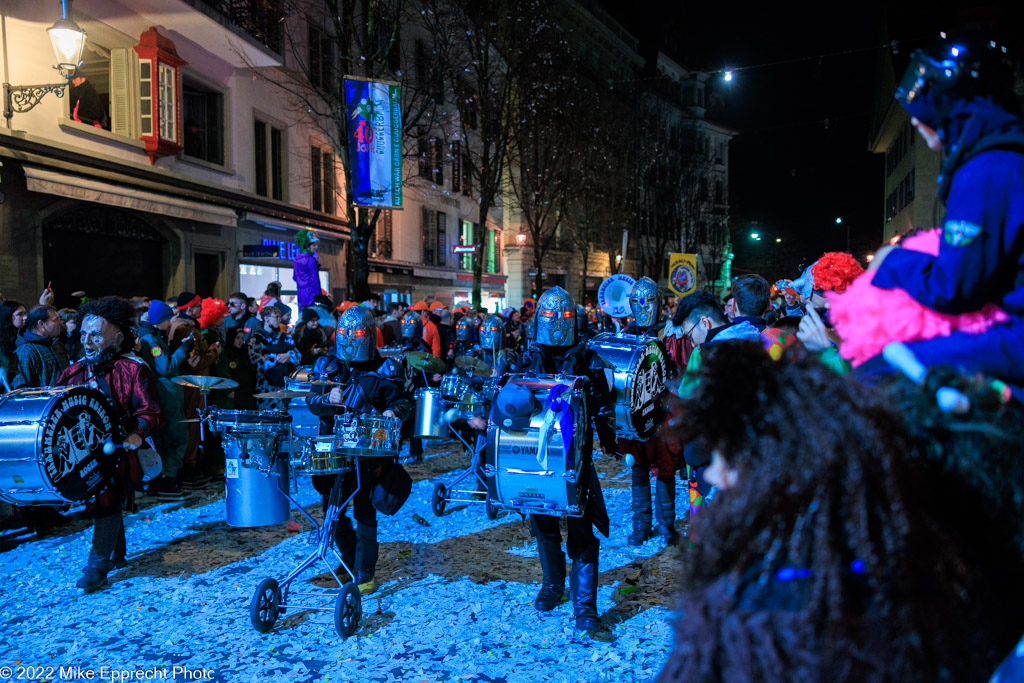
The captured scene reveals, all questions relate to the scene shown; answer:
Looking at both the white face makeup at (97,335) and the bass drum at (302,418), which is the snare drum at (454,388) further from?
the white face makeup at (97,335)

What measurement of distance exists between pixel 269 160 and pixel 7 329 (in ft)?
43.9

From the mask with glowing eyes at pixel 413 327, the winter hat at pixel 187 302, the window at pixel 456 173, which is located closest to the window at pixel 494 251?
the window at pixel 456 173

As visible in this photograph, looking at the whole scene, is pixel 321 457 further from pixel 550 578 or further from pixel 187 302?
pixel 187 302

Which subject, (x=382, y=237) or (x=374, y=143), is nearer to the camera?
(x=374, y=143)

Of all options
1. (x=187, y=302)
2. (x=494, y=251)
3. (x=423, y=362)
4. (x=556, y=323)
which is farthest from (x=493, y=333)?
(x=494, y=251)

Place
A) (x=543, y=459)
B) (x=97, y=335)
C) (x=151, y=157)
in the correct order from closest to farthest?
(x=543, y=459) < (x=97, y=335) < (x=151, y=157)

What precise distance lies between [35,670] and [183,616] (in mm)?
872

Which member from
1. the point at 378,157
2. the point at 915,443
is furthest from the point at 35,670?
the point at 378,157

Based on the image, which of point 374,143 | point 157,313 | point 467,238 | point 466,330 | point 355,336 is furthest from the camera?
point 467,238

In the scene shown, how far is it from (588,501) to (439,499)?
2.93 meters

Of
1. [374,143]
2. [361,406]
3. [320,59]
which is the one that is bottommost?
[361,406]

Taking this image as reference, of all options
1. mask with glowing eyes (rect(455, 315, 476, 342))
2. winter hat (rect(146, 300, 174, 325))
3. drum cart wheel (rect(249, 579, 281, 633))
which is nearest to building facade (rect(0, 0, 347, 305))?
winter hat (rect(146, 300, 174, 325))

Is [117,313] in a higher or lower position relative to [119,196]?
lower

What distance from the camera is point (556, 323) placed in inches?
212
